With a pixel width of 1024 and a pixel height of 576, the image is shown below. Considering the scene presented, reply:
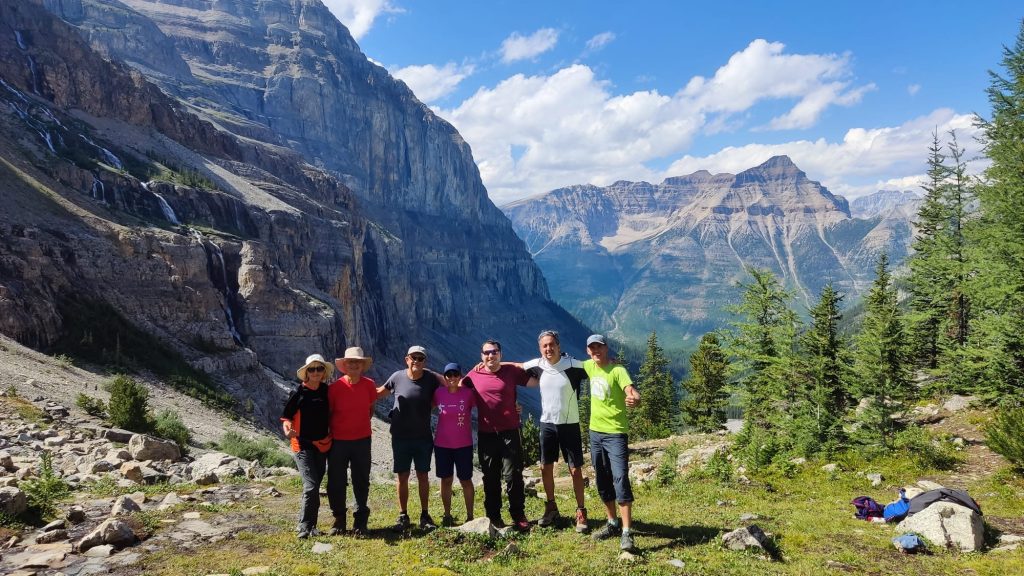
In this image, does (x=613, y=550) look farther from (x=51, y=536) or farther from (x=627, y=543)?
(x=51, y=536)

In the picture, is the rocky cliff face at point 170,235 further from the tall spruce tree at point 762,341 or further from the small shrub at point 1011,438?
the small shrub at point 1011,438

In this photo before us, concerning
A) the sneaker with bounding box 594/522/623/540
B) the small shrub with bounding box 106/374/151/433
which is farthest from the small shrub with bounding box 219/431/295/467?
the sneaker with bounding box 594/522/623/540

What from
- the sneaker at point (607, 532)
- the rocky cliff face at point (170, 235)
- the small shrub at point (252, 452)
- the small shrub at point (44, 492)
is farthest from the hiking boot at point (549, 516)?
the rocky cliff face at point (170, 235)

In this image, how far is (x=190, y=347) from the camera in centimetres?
4625

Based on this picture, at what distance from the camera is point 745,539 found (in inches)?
310

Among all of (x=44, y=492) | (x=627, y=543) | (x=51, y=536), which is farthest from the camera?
(x=44, y=492)

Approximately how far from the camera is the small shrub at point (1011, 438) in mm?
11555

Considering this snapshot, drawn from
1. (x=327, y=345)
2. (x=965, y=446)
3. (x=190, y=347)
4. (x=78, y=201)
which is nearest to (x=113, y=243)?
(x=78, y=201)

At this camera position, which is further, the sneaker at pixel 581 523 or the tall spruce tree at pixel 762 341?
the tall spruce tree at pixel 762 341

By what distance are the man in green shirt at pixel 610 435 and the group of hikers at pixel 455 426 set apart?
0.02 m

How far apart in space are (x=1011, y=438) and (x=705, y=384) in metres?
29.6

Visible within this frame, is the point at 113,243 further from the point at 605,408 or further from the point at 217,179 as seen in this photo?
the point at 605,408

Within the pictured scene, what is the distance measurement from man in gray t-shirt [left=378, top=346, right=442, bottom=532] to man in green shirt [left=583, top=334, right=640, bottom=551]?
285 cm

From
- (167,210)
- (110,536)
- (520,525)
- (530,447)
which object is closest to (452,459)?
(520,525)
